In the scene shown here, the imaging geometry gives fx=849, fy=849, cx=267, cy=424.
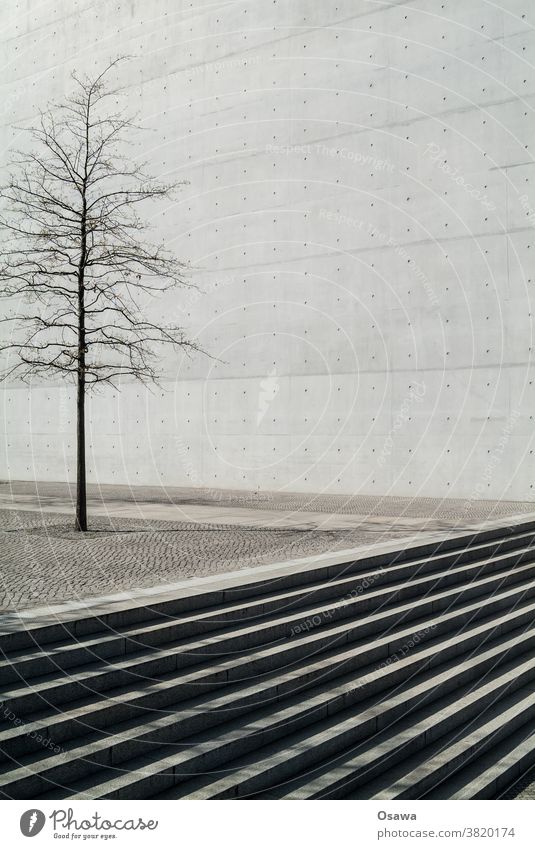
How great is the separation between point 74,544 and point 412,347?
344 inches

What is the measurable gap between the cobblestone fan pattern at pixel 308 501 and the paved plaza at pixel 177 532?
0.07 feet

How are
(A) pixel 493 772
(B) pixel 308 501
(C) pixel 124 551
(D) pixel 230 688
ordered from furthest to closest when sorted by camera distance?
1. (B) pixel 308 501
2. (C) pixel 124 551
3. (D) pixel 230 688
4. (A) pixel 493 772

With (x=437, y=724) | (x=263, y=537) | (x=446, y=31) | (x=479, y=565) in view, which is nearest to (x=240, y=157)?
(x=446, y=31)

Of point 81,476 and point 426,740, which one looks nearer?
point 426,740

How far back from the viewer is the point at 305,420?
61.4 feet

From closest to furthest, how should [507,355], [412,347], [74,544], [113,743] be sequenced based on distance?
[113,743] < [74,544] < [507,355] < [412,347]

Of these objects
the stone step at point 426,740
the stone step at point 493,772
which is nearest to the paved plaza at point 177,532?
the stone step at point 426,740

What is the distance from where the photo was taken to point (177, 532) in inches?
484

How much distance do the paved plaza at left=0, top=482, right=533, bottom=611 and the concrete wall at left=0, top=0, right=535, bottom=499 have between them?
130 centimetres

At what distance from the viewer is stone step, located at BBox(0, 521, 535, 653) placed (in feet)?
20.9

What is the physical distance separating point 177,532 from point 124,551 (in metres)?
1.78

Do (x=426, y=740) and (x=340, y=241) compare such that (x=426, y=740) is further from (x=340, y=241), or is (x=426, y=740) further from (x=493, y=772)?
(x=340, y=241)

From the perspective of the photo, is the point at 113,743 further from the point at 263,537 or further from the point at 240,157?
the point at 240,157

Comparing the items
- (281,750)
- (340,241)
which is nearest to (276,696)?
(281,750)
